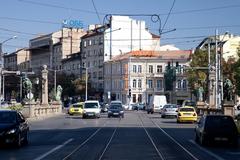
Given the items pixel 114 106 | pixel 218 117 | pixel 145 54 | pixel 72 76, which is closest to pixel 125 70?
pixel 145 54

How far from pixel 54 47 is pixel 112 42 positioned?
29817mm

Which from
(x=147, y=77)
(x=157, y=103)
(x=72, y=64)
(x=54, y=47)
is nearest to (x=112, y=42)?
(x=147, y=77)

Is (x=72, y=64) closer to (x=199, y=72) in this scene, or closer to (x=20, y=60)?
(x=20, y=60)

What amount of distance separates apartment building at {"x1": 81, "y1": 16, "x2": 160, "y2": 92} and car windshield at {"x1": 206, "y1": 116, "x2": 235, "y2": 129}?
102088 millimetres

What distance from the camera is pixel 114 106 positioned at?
68375mm

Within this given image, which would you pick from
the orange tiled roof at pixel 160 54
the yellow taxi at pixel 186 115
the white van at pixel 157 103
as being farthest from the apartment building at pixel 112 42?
the yellow taxi at pixel 186 115

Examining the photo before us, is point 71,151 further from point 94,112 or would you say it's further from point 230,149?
point 94,112

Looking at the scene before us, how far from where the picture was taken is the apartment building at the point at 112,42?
132750mm

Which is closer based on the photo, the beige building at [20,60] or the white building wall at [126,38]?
the white building wall at [126,38]

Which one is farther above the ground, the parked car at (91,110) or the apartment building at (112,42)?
the apartment building at (112,42)

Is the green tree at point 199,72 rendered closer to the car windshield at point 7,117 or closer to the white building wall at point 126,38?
the white building wall at point 126,38

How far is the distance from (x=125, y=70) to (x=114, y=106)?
55.8 metres

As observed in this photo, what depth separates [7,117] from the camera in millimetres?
25156

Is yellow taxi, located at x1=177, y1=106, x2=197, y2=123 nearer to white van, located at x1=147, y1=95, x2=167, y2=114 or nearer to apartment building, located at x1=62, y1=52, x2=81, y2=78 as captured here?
white van, located at x1=147, y1=95, x2=167, y2=114
